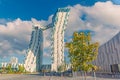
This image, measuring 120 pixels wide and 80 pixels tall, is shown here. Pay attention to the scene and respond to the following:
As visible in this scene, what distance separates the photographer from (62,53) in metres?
185

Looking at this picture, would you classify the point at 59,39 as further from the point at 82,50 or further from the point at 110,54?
the point at 82,50

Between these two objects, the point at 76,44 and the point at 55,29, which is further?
the point at 55,29

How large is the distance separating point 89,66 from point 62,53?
14919cm

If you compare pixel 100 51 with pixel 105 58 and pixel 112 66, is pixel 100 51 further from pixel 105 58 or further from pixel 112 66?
pixel 112 66

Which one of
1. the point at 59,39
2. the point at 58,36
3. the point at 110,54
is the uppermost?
the point at 58,36

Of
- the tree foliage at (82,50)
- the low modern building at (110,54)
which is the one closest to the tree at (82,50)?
the tree foliage at (82,50)

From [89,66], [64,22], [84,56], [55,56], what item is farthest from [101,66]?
[64,22]

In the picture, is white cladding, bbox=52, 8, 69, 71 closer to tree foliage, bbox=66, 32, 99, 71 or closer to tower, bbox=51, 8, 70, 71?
tower, bbox=51, 8, 70, 71

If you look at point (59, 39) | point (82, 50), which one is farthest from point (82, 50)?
point (59, 39)

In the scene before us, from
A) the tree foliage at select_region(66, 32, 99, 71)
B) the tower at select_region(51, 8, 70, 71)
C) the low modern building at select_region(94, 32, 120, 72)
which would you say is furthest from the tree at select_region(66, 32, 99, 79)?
the tower at select_region(51, 8, 70, 71)

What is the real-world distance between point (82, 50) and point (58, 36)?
153465mm

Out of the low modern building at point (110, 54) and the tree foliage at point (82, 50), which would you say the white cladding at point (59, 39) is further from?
the tree foliage at point (82, 50)

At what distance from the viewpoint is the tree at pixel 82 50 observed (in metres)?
34.0

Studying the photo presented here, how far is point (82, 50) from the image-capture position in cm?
3438
